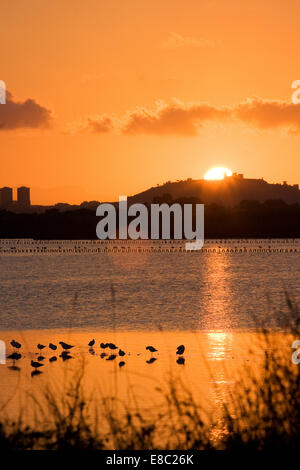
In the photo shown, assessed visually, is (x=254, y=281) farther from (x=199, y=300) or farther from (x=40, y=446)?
(x=40, y=446)

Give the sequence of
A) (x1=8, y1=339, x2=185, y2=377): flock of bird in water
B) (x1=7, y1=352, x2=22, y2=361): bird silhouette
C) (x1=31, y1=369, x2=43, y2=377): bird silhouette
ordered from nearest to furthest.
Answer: (x1=31, y1=369, x2=43, y2=377): bird silhouette
(x1=8, y1=339, x2=185, y2=377): flock of bird in water
(x1=7, y1=352, x2=22, y2=361): bird silhouette

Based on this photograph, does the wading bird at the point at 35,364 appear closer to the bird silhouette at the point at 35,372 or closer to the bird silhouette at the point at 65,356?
the bird silhouette at the point at 35,372

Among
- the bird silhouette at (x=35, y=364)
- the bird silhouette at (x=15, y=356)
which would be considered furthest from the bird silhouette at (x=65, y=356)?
the bird silhouette at (x=35, y=364)

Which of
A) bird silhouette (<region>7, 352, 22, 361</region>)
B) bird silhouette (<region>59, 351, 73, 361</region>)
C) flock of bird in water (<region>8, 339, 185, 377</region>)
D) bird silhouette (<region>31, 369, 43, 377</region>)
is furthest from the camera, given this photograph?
bird silhouette (<region>59, 351, 73, 361</region>)

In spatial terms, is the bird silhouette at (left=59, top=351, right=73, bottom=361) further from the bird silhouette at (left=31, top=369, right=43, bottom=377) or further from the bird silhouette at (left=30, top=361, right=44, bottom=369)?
the bird silhouette at (left=31, top=369, right=43, bottom=377)

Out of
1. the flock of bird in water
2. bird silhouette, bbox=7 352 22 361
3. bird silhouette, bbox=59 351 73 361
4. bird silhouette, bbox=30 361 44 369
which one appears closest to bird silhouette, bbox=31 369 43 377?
the flock of bird in water

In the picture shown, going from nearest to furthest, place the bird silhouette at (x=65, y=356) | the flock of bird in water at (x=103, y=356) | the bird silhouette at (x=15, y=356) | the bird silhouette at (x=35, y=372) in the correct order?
the bird silhouette at (x=35, y=372)
the flock of bird in water at (x=103, y=356)
the bird silhouette at (x=15, y=356)
the bird silhouette at (x=65, y=356)

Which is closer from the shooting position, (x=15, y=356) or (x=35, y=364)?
(x=35, y=364)

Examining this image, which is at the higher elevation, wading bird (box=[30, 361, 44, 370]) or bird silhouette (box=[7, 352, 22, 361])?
bird silhouette (box=[7, 352, 22, 361])

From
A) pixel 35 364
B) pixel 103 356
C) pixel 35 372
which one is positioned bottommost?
pixel 35 372

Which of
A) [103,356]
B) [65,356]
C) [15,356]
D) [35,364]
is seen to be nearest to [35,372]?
[35,364]

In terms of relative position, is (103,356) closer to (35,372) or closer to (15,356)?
(15,356)

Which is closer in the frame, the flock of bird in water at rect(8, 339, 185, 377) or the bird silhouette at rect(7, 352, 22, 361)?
the flock of bird in water at rect(8, 339, 185, 377)

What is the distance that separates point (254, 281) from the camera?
97750mm
